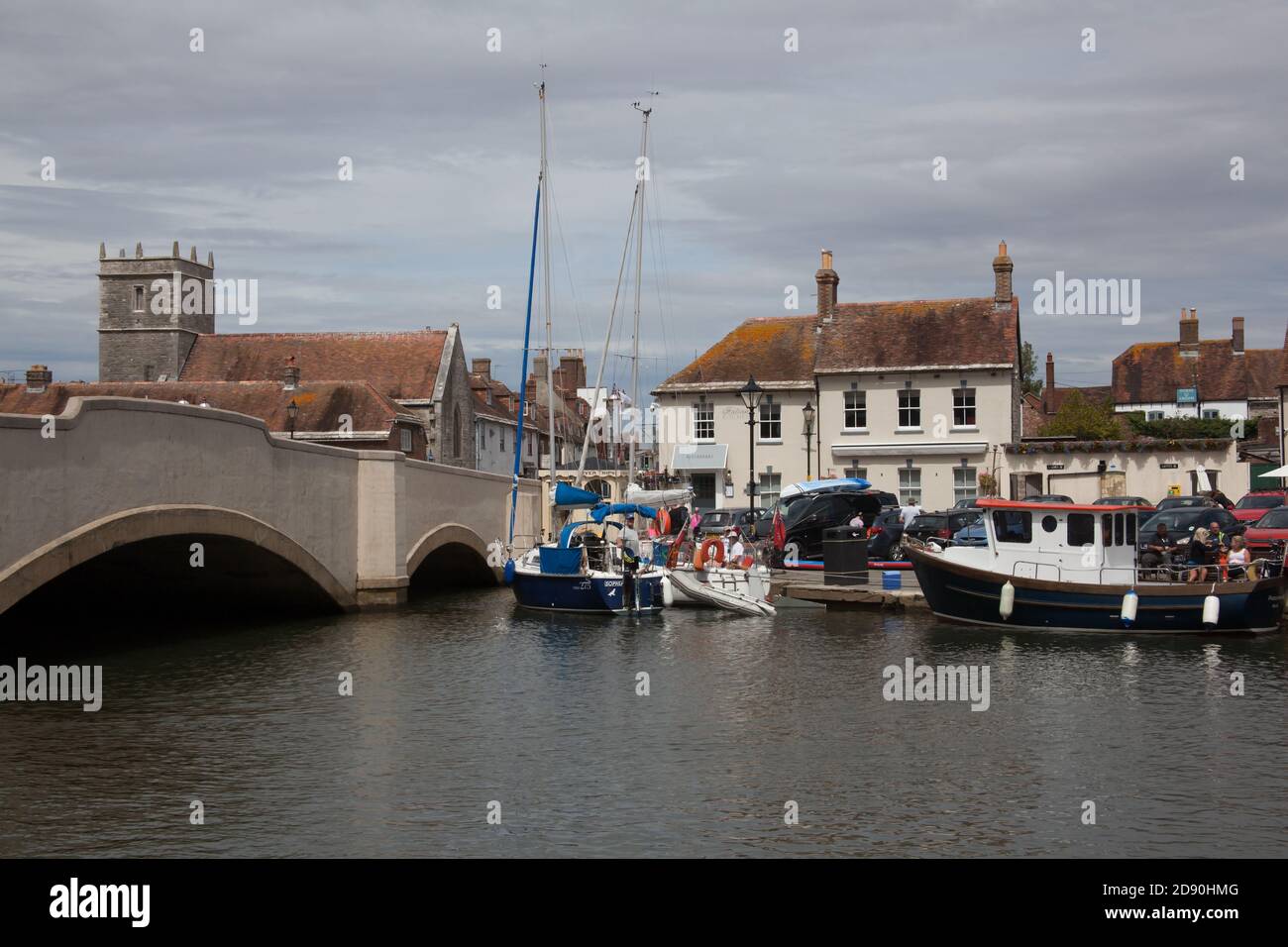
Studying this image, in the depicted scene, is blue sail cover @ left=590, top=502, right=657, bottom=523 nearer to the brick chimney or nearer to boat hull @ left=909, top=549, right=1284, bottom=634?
boat hull @ left=909, top=549, right=1284, bottom=634

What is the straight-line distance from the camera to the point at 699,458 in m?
61.6

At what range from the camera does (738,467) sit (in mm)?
61938

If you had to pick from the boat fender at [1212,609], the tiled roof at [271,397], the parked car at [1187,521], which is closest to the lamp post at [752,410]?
the parked car at [1187,521]

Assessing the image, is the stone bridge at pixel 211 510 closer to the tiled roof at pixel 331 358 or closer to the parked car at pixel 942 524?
the parked car at pixel 942 524

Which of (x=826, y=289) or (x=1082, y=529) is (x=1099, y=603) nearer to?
(x=1082, y=529)

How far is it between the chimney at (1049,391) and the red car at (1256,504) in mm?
46433

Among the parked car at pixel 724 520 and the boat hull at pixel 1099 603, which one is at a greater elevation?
the parked car at pixel 724 520

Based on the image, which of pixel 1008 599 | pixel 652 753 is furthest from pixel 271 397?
pixel 652 753

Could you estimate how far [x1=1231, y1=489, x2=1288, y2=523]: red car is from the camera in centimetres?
4031

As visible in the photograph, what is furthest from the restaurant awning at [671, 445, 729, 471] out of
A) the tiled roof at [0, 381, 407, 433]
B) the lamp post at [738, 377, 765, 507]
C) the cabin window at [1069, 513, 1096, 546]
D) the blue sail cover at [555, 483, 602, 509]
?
the cabin window at [1069, 513, 1096, 546]

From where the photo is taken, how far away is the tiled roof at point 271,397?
61094mm

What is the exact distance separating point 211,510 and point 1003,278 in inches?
1683
